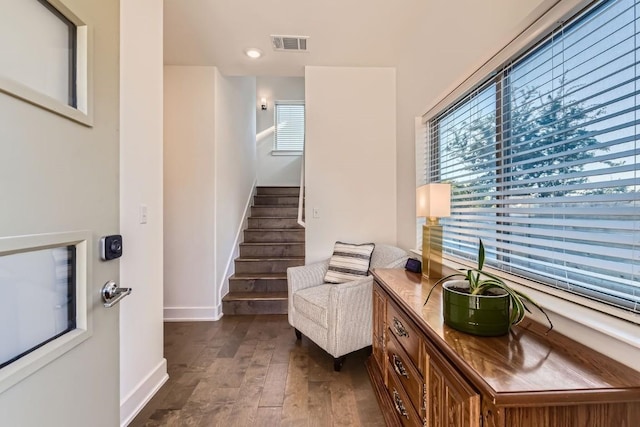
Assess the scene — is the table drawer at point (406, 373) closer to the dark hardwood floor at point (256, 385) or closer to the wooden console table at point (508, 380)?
the wooden console table at point (508, 380)

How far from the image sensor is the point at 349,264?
8.68 ft

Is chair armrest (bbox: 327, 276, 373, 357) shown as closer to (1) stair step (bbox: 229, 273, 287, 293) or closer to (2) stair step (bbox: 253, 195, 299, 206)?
(1) stair step (bbox: 229, 273, 287, 293)

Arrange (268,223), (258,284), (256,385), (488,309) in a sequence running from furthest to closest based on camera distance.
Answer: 1. (268,223)
2. (258,284)
3. (256,385)
4. (488,309)

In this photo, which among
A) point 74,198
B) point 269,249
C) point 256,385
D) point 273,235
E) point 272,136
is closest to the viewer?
point 74,198

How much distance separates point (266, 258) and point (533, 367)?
10.6ft

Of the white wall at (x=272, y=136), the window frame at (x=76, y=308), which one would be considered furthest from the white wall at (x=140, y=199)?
the white wall at (x=272, y=136)

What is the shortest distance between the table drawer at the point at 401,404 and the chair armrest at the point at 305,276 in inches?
43.4

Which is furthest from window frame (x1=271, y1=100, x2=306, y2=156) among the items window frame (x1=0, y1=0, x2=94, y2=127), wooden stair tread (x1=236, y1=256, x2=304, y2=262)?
window frame (x1=0, y1=0, x2=94, y2=127)

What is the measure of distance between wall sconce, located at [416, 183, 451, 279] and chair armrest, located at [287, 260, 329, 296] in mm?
1110

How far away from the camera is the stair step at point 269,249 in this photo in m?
3.83

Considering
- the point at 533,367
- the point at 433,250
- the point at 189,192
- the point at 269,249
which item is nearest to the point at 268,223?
the point at 269,249

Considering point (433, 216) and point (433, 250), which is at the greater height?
point (433, 216)

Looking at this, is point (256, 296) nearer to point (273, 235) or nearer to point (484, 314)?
point (273, 235)

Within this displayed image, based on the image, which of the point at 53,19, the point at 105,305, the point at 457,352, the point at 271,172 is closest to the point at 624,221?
the point at 457,352
